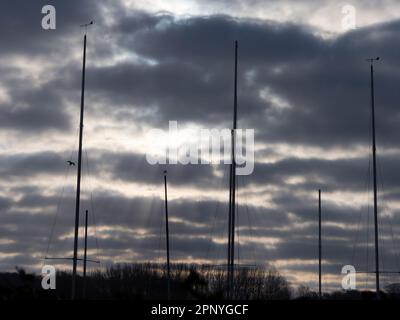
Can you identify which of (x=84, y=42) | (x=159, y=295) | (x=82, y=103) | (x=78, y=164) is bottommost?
(x=159, y=295)

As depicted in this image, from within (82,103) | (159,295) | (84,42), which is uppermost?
(84,42)

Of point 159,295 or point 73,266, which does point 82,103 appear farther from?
point 159,295

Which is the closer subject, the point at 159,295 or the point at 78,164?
the point at 78,164
